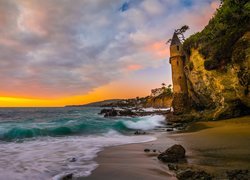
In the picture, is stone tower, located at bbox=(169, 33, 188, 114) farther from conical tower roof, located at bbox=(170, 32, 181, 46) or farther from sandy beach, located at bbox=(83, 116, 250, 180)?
sandy beach, located at bbox=(83, 116, 250, 180)

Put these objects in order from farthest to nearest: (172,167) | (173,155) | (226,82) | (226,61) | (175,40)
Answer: (175,40) < (226,82) < (226,61) < (173,155) < (172,167)

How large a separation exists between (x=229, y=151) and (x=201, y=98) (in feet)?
62.8

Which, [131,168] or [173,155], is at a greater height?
[173,155]

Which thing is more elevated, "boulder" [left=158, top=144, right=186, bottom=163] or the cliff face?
the cliff face

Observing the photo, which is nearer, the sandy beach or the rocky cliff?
the sandy beach

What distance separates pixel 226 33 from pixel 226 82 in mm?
3857

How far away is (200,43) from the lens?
938 inches

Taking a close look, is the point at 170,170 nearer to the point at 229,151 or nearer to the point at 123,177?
the point at 123,177

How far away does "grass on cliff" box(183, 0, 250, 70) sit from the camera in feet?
53.0

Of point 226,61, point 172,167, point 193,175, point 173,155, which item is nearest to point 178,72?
point 226,61

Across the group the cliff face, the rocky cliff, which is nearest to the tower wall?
the cliff face

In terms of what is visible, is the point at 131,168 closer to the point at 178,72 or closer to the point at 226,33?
the point at 226,33

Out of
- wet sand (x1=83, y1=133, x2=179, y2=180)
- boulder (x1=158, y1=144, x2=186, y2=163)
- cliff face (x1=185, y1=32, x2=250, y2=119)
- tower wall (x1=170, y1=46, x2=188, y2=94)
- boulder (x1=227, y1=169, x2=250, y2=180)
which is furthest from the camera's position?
tower wall (x1=170, y1=46, x2=188, y2=94)

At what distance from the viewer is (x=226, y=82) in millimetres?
19109
